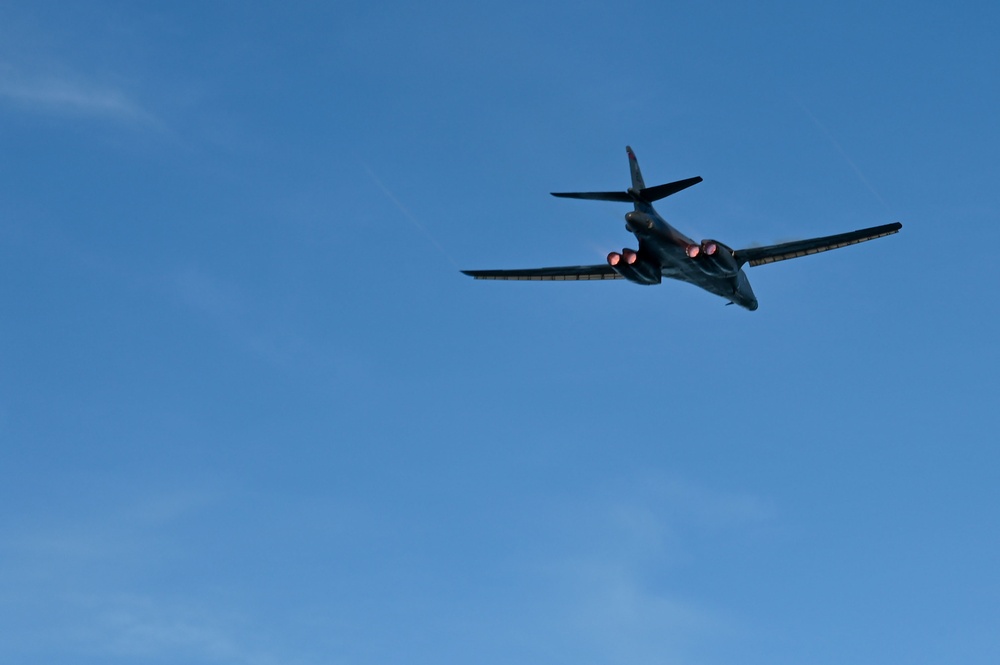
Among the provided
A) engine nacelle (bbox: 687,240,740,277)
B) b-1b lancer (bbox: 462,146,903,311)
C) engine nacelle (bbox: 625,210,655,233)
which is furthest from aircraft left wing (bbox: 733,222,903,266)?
engine nacelle (bbox: 625,210,655,233)

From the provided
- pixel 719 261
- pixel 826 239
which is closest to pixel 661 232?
pixel 719 261

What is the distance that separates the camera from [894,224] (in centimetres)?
9806

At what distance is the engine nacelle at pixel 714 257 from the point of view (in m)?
95.0

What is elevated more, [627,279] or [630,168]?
[630,168]

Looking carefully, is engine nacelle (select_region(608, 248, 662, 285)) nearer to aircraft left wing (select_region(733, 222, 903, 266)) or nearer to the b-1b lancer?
the b-1b lancer

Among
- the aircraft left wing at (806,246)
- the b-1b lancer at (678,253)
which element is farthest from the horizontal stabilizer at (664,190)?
the aircraft left wing at (806,246)

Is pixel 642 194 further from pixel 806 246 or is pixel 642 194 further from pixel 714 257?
pixel 806 246

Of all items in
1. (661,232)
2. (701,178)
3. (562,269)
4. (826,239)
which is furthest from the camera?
(562,269)

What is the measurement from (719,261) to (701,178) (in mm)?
9704

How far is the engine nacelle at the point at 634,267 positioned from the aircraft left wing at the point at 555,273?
7371 millimetres

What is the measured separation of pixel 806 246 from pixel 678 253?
495 inches

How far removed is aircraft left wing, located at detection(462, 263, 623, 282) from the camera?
105938mm

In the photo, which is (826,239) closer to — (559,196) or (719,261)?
(719,261)

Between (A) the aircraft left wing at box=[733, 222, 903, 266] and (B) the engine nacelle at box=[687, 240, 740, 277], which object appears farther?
(A) the aircraft left wing at box=[733, 222, 903, 266]
